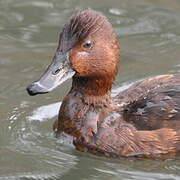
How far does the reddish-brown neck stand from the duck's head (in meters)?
0.05

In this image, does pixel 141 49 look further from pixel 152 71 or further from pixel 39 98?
pixel 39 98

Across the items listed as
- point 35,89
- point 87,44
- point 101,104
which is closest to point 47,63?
point 101,104

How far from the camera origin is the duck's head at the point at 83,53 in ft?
22.6

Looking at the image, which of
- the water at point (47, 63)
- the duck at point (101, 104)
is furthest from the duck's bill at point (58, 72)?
the water at point (47, 63)

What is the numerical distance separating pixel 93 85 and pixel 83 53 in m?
0.42

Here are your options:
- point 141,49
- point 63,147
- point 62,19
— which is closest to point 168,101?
point 63,147

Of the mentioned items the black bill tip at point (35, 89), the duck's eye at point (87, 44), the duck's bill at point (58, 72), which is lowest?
the black bill tip at point (35, 89)

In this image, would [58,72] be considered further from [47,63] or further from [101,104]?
[47,63]

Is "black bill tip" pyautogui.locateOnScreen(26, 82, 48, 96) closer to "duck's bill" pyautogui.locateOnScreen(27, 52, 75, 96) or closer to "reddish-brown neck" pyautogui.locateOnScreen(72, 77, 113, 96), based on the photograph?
"duck's bill" pyautogui.locateOnScreen(27, 52, 75, 96)

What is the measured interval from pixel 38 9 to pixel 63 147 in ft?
13.0

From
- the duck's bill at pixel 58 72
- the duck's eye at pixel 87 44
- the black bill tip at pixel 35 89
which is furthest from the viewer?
the duck's eye at pixel 87 44

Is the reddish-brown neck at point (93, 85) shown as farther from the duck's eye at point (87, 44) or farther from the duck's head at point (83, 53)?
the duck's eye at point (87, 44)

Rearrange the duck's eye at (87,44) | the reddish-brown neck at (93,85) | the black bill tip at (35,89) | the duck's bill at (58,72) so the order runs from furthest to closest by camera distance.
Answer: the reddish-brown neck at (93,85), the duck's eye at (87,44), the duck's bill at (58,72), the black bill tip at (35,89)

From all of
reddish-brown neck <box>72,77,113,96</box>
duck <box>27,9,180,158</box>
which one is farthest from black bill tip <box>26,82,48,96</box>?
reddish-brown neck <box>72,77,113,96</box>
